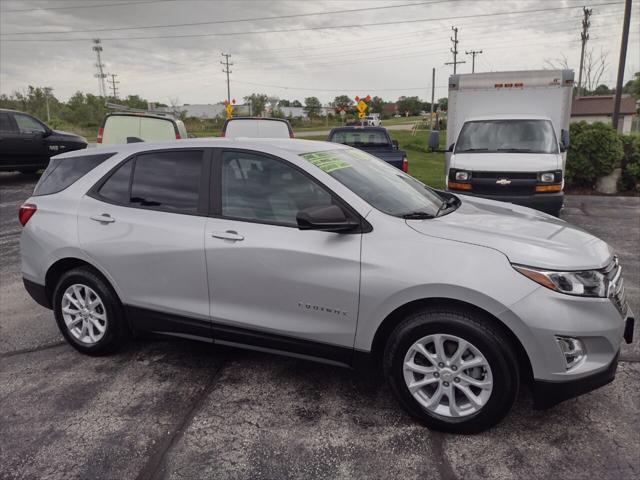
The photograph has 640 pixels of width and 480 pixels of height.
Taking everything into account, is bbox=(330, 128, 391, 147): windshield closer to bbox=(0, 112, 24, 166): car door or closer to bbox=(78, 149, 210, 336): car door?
bbox=(0, 112, 24, 166): car door

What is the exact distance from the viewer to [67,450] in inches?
112

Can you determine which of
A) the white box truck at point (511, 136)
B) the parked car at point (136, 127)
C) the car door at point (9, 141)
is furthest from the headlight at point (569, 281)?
the car door at point (9, 141)

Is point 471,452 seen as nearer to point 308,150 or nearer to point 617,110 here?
point 308,150

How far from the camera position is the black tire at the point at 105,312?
149 inches

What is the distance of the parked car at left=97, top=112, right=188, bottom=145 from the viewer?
31.7 ft

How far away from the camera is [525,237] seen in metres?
2.90

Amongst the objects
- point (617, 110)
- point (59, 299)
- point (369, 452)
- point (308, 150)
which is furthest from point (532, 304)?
point (617, 110)

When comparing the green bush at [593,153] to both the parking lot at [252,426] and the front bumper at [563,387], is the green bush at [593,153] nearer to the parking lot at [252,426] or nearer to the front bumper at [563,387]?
the parking lot at [252,426]

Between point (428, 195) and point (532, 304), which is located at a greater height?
point (428, 195)

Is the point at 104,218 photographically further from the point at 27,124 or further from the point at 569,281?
the point at 27,124

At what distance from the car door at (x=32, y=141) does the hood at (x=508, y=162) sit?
1113 centimetres

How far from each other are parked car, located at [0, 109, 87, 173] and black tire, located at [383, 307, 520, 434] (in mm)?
13621

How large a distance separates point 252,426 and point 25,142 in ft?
43.5

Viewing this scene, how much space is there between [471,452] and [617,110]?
1700 centimetres
